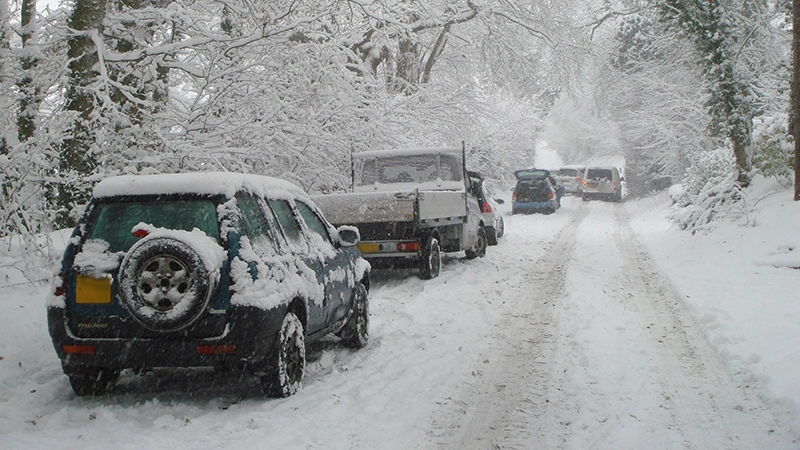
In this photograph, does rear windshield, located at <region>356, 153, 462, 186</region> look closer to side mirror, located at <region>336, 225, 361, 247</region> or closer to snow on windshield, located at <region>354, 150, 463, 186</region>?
snow on windshield, located at <region>354, 150, 463, 186</region>

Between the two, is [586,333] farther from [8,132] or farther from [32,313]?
[8,132]

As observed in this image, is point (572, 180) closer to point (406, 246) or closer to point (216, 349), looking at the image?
point (406, 246)

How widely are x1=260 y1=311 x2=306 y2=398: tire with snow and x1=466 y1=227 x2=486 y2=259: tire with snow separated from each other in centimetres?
923

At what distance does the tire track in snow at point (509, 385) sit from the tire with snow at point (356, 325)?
1355mm

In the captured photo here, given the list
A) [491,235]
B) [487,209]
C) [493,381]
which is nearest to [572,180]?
[491,235]

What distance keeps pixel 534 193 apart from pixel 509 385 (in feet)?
73.3

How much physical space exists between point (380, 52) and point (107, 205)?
1745 cm

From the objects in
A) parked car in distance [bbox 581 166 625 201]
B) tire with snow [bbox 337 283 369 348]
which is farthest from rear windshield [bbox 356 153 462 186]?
parked car in distance [bbox 581 166 625 201]

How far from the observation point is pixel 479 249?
14.9 metres

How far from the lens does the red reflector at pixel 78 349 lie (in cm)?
482

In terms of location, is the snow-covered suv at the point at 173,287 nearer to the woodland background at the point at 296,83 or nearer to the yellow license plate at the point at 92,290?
the yellow license plate at the point at 92,290

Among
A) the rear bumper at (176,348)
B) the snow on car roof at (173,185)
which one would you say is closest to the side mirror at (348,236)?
the snow on car roof at (173,185)

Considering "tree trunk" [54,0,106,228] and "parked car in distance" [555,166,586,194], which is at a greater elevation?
"tree trunk" [54,0,106,228]

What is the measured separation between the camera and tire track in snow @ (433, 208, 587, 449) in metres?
4.72
